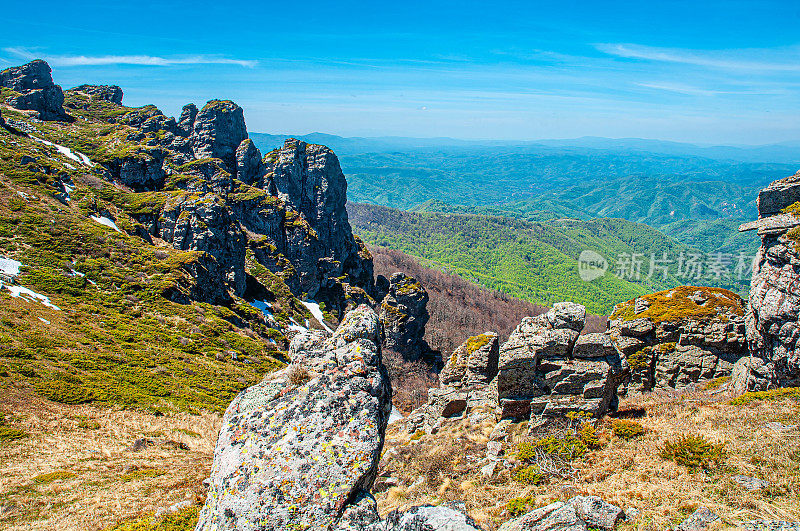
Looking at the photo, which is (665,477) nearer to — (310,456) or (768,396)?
(768,396)

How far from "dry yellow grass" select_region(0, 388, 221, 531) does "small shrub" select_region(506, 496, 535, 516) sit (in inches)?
343

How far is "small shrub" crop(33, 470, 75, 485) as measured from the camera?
1406 cm

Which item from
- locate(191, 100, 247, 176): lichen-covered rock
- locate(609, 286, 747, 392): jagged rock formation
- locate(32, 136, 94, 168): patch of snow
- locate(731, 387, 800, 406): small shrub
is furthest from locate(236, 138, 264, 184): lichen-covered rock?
locate(731, 387, 800, 406): small shrub

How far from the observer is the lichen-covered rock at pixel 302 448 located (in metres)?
6.62

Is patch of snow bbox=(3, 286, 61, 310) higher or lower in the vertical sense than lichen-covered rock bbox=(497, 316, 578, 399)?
lower

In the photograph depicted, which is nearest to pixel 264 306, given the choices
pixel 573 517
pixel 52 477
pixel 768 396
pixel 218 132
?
pixel 52 477

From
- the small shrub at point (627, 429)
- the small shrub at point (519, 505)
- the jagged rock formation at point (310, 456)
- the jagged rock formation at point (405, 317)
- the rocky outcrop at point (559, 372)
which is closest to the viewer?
the jagged rock formation at point (310, 456)

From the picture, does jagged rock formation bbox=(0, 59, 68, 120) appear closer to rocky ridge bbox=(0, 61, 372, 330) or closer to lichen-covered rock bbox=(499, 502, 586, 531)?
rocky ridge bbox=(0, 61, 372, 330)

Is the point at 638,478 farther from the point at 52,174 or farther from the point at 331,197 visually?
the point at 331,197

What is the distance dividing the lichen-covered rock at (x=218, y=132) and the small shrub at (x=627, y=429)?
113354 mm

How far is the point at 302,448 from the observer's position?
7.36m

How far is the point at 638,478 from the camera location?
37.1 feet

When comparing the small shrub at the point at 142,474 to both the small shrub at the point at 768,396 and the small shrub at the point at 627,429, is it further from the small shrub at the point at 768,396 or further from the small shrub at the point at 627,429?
the small shrub at the point at 768,396

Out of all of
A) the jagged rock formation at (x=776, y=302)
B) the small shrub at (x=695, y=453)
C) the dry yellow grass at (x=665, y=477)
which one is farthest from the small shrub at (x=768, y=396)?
the small shrub at (x=695, y=453)
